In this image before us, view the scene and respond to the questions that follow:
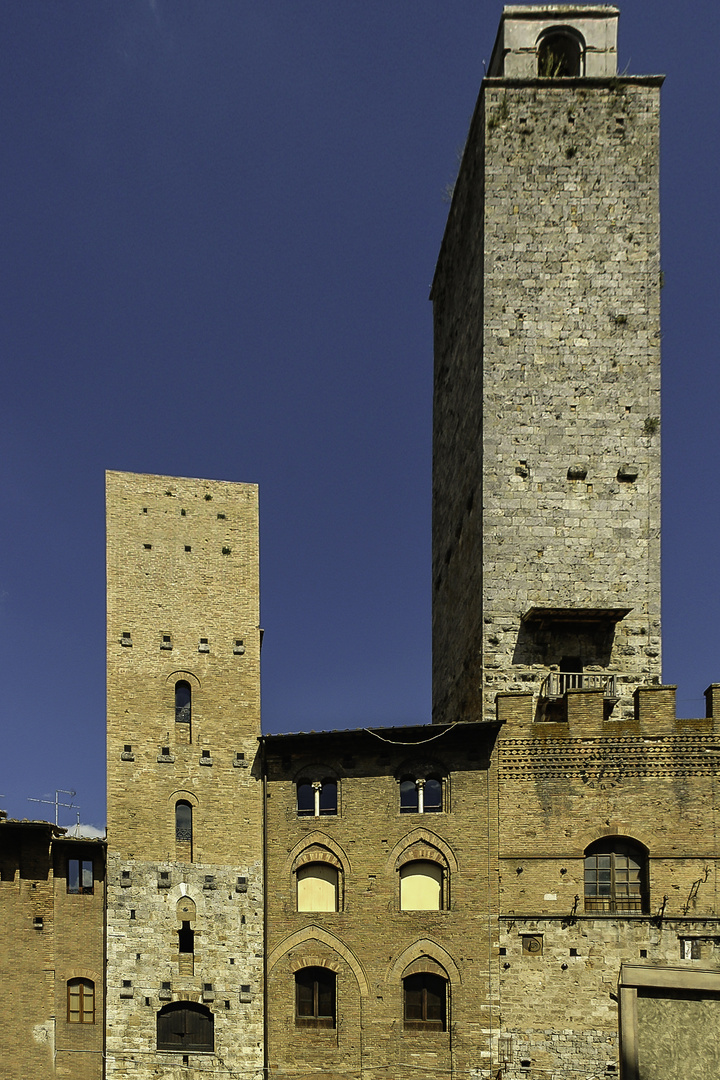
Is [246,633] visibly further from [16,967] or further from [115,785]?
[16,967]

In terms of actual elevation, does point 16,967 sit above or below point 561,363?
below

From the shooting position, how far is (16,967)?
78.4ft

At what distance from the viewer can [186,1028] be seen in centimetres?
2348

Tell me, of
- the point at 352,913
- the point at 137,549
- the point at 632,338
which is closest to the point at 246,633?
the point at 137,549

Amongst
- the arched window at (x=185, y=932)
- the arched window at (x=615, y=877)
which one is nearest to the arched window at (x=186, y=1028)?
the arched window at (x=185, y=932)

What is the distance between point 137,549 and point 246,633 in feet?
13.0

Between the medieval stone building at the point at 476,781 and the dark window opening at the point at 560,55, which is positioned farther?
the dark window opening at the point at 560,55

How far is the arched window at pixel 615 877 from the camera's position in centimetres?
2286

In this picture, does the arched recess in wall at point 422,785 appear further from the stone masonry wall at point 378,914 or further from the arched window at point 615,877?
the arched window at point 615,877

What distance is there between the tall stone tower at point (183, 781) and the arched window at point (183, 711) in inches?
1.2

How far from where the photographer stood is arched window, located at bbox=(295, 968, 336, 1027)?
23281 mm

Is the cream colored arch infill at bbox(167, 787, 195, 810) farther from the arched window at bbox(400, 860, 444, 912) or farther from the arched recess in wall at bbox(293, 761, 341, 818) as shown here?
the arched window at bbox(400, 860, 444, 912)

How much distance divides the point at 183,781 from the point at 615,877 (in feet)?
38.2

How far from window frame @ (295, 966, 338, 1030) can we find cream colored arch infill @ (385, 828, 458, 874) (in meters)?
3.12
